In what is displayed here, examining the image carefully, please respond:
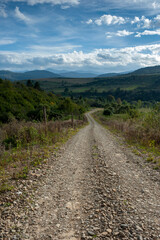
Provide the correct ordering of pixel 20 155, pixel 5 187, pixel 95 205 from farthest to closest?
pixel 20 155 → pixel 5 187 → pixel 95 205

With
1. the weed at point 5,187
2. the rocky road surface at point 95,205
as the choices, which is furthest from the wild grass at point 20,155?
the rocky road surface at point 95,205

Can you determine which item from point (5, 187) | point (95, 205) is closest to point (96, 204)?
point (95, 205)

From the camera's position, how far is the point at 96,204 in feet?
14.2

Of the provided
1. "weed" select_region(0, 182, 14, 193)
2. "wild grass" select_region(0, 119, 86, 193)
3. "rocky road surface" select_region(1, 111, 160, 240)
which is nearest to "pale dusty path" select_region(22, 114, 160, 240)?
"rocky road surface" select_region(1, 111, 160, 240)

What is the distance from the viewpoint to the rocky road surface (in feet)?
10.8

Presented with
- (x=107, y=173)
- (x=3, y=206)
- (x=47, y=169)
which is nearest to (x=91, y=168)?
(x=107, y=173)

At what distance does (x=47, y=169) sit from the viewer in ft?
22.7

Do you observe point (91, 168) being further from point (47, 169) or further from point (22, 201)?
point (22, 201)

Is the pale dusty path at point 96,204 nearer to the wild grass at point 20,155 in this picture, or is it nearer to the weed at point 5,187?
the weed at point 5,187

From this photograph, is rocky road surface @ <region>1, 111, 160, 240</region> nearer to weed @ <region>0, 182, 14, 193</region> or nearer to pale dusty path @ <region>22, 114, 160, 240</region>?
pale dusty path @ <region>22, 114, 160, 240</region>

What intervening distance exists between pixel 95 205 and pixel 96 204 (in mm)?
54

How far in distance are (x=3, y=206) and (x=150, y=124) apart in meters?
11.8

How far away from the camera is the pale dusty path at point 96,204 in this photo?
3.31m

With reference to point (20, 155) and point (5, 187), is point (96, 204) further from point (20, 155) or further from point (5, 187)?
point (20, 155)
